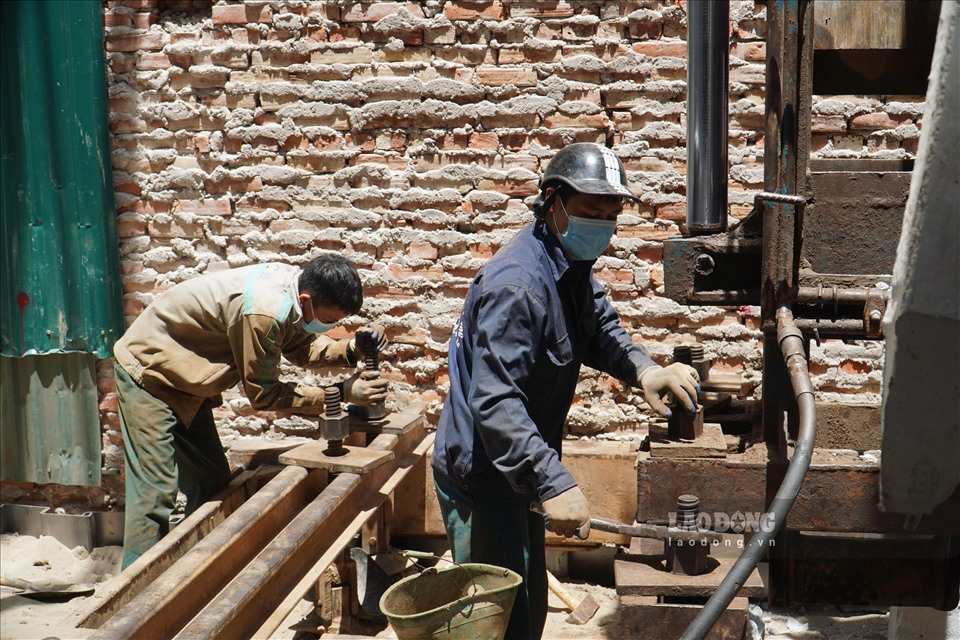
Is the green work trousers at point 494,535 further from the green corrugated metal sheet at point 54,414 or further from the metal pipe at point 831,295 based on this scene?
the green corrugated metal sheet at point 54,414

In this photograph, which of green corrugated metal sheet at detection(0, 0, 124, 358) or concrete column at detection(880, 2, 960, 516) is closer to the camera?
concrete column at detection(880, 2, 960, 516)

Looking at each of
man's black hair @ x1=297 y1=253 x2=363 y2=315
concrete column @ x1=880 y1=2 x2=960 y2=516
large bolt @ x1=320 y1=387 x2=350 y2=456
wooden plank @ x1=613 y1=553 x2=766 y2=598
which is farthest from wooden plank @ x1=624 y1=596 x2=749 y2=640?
man's black hair @ x1=297 y1=253 x2=363 y2=315

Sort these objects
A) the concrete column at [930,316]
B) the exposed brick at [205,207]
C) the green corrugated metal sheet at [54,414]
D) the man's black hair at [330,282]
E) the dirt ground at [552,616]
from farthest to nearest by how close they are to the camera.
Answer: the green corrugated metal sheet at [54,414], the exposed brick at [205,207], the dirt ground at [552,616], the man's black hair at [330,282], the concrete column at [930,316]

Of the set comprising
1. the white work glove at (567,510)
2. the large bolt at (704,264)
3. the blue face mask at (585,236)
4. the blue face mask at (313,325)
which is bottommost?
the white work glove at (567,510)

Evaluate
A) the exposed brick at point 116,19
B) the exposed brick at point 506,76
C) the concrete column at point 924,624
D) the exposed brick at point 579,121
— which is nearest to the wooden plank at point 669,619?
the concrete column at point 924,624

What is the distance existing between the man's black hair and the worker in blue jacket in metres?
1.18

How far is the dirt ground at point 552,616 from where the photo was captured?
423cm

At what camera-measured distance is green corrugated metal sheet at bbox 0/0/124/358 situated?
4941 millimetres

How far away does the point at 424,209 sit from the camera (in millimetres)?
4938

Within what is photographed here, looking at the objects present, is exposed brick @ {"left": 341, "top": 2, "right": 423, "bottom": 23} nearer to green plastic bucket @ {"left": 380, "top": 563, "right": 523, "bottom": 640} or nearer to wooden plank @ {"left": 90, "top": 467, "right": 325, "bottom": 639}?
wooden plank @ {"left": 90, "top": 467, "right": 325, "bottom": 639}

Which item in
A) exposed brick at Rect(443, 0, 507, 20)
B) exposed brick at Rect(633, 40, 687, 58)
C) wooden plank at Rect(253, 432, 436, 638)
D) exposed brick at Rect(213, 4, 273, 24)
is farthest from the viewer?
exposed brick at Rect(213, 4, 273, 24)

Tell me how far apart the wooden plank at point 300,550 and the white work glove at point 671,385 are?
147 centimetres

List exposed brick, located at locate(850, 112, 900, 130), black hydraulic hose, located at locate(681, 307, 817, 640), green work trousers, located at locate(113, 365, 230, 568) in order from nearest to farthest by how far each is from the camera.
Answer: black hydraulic hose, located at locate(681, 307, 817, 640)
green work trousers, located at locate(113, 365, 230, 568)
exposed brick, located at locate(850, 112, 900, 130)

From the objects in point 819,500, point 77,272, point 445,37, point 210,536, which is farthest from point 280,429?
point 819,500
